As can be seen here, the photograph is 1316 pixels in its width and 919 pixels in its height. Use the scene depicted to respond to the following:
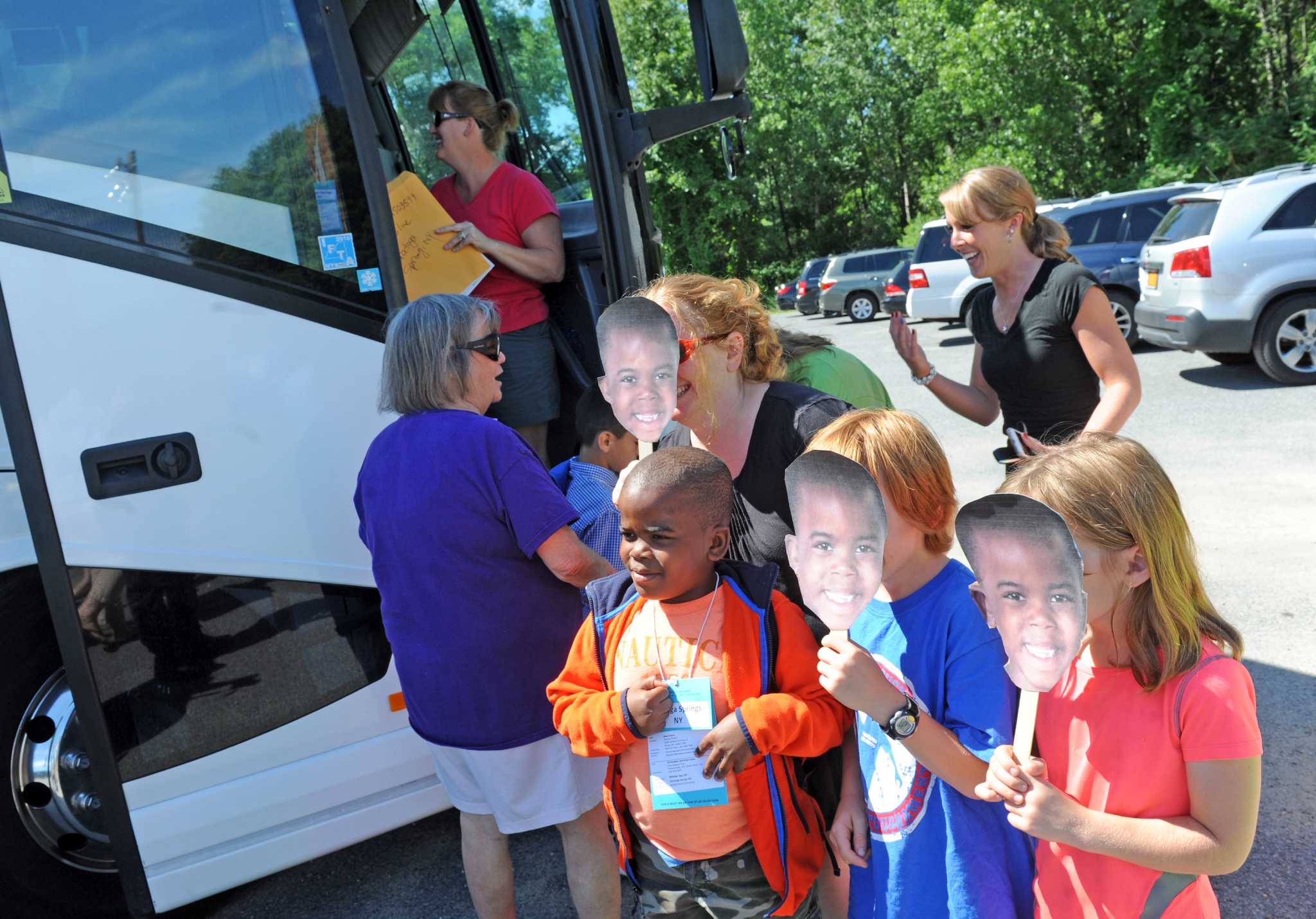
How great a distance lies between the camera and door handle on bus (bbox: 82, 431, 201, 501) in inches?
94.0

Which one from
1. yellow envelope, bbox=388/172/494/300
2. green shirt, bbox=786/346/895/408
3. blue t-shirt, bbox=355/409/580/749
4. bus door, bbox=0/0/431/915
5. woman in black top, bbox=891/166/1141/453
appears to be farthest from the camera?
yellow envelope, bbox=388/172/494/300

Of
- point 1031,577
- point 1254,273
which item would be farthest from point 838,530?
point 1254,273

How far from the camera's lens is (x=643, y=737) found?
6.09ft

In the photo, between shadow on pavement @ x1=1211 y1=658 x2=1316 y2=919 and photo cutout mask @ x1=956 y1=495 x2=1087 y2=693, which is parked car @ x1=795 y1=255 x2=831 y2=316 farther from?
photo cutout mask @ x1=956 y1=495 x2=1087 y2=693

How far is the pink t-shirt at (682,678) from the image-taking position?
188 cm

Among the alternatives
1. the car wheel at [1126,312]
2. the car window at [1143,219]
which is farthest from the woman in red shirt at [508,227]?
the car window at [1143,219]

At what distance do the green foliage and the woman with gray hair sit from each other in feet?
63.3

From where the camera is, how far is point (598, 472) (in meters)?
2.77

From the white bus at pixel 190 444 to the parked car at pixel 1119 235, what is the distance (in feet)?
36.3

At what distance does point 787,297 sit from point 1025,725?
26.8 m

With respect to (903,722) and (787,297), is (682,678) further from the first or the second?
(787,297)

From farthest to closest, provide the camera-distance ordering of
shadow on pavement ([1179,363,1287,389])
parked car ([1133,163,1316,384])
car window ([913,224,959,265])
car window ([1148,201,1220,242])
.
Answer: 1. car window ([913,224,959,265])
2. shadow on pavement ([1179,363,1287,389])
3. car window ([1148,201,1220,242])
4. parked car ([1133,163,1316,384])

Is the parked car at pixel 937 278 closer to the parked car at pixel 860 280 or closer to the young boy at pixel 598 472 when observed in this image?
the parked car at pixel 860 280

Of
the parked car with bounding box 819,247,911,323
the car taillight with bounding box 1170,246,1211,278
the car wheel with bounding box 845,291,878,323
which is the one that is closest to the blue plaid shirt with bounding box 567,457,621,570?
the car taillight with bounding box 1170,246,1211,278
